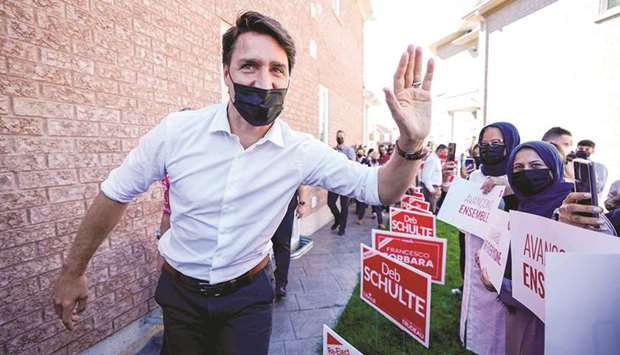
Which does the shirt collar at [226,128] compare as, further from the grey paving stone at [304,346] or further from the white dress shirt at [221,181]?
the grey paving stone at [304,346]

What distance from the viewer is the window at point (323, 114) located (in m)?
9.51

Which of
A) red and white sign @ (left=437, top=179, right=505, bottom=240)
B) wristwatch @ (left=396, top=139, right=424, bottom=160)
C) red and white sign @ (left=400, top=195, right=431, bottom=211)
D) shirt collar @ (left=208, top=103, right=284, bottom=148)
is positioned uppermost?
shirt collar @ (left=208, top=103, right=284, bottom=148)

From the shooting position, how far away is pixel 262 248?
5.91 ft

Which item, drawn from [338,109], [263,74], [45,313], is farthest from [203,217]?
[338,109]

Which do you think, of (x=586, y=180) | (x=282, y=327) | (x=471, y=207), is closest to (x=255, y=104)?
(x=586, y=180)

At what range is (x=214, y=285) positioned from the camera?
5.35ft

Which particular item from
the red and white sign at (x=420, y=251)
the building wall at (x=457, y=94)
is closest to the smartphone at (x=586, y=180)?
the red and white sign at (x=420, y=251)

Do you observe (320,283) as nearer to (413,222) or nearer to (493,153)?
(413,222)

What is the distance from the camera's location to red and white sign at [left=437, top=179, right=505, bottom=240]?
260 centimetres

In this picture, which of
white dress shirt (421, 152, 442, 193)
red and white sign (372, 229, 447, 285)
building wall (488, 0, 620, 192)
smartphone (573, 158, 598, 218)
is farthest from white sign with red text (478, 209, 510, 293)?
building wall (488, 0, 620, 192)

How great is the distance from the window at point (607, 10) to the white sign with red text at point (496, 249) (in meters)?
9.51

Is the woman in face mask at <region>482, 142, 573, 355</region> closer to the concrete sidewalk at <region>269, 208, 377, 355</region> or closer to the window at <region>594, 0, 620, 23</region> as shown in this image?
the concrete sidewalk at <region>269, 208, 377, 355</region>

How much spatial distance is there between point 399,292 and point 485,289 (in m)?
0.76

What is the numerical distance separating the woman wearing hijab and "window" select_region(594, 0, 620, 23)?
27.1 feet
